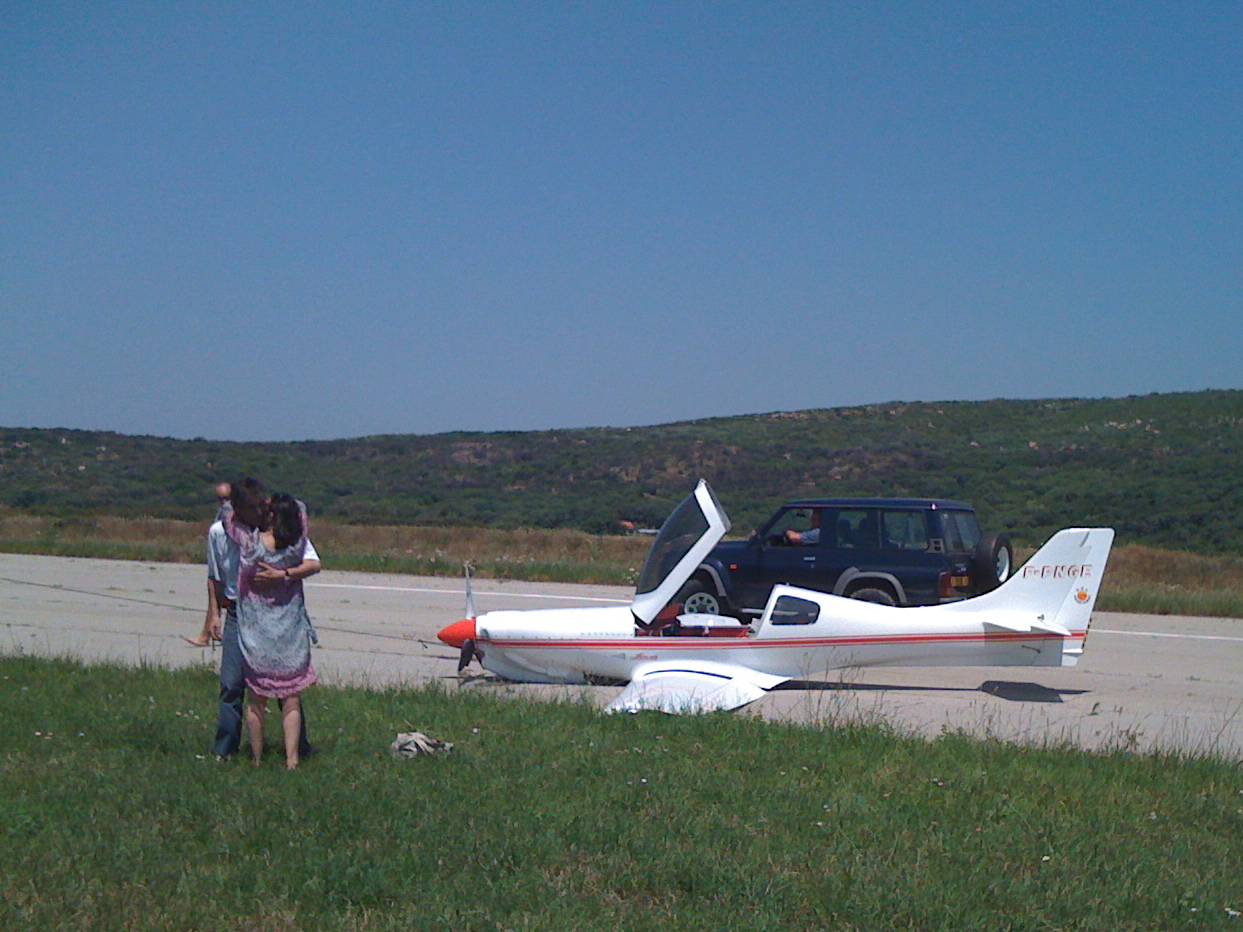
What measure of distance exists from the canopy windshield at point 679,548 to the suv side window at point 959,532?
3.75 metres

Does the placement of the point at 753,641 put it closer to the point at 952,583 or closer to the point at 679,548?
the point at 679,548

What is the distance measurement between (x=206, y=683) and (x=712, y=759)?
184 inches

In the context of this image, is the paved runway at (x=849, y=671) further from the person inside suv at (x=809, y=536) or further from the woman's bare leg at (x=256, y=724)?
the woman's bare leg at (x=256, y=724)

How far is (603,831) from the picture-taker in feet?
17.6

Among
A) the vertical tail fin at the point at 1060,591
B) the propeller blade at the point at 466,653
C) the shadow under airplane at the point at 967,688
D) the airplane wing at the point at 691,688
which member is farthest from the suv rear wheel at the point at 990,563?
the propeller blade at the point at 466,653

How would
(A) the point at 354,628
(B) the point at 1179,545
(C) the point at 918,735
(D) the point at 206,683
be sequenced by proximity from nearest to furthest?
(C) the point at 918,735, (D) the point at 206,683, (A) the point at 354,628, (B) the point at 1179,545

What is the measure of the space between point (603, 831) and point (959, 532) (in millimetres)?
8753

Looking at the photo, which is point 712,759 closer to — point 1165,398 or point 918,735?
point 918,735

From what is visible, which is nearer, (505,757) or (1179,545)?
(505,757)

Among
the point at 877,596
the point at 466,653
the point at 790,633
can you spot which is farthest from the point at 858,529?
the point at 466,653

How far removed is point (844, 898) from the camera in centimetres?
461

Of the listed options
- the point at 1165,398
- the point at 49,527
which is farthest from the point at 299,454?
the point at 1165,398

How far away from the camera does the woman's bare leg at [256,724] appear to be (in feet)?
21.4

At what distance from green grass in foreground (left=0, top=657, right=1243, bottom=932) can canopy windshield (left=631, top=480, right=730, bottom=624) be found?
2.56m
